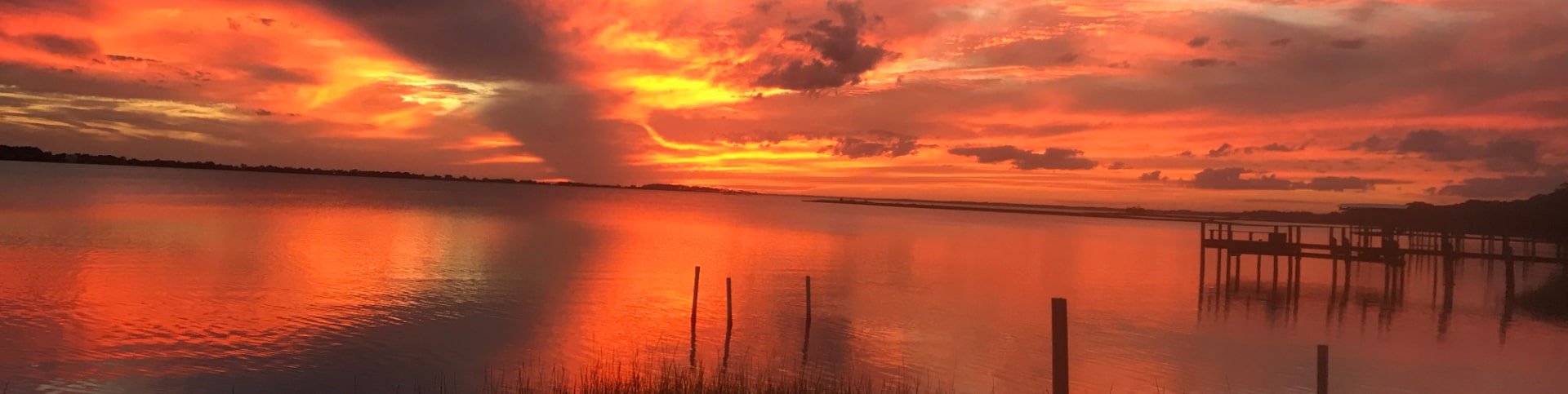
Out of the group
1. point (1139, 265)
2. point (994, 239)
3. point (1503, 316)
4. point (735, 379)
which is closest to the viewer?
point (735, 379)

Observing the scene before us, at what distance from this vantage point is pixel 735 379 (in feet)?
64.0

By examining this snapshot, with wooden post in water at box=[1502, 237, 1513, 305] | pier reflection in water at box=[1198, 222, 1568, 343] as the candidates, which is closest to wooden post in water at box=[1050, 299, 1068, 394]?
pier reflection in water at box=[1198, 222, 1568, 343]

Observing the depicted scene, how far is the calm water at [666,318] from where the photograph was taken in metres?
22.6

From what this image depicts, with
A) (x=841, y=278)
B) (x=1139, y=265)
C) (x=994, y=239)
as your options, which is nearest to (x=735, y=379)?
(x=841, y=278)

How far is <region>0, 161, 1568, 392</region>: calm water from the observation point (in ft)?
74.0

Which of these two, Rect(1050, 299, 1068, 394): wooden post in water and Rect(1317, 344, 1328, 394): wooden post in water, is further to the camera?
Rect(1317, 344, 1328, 394): wooden post in water

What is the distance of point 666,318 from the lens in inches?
1215

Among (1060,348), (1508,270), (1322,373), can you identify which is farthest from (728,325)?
(1508,270)

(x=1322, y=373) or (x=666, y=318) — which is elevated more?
(x=1322, y=373)

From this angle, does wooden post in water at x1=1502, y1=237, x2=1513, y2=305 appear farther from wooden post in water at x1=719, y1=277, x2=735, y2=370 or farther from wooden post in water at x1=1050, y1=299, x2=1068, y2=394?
wooden post in water at x1=1050, y1=299, x2=1068, y2=394

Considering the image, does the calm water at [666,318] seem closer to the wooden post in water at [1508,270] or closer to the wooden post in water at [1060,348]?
the wooden post in water at [1508,270]

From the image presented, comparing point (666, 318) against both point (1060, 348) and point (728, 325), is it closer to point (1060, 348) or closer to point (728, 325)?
point (728, 325)

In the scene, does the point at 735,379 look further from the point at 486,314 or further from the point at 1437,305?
the point at 1437,305

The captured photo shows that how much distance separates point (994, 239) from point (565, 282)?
56.8 m
